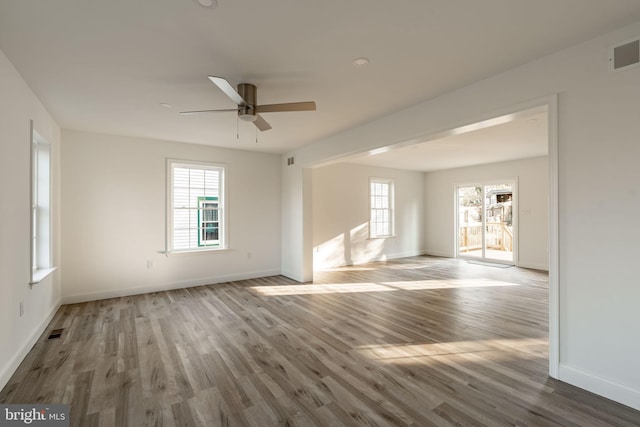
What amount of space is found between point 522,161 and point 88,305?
9326mm

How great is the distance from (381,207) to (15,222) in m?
7.51

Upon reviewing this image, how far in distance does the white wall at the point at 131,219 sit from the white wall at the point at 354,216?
5.85 feet

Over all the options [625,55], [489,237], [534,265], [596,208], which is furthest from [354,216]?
[625,55]

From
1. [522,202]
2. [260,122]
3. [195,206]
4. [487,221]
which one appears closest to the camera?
[260,122]

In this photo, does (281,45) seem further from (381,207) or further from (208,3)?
(381,207)

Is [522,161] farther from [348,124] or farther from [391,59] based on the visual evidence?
[391,59]

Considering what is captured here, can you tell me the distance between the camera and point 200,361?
2756 mm

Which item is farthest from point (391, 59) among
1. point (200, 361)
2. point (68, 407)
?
point (68, 407)

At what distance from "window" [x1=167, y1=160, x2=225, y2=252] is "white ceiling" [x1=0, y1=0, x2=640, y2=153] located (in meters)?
2.07

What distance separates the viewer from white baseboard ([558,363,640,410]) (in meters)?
2.05

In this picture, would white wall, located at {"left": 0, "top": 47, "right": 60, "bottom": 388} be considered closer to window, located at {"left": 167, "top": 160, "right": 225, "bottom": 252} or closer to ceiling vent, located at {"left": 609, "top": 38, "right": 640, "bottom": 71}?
window, located at {"left": 167, "top": 160, "right": 225, "bottom": 252}

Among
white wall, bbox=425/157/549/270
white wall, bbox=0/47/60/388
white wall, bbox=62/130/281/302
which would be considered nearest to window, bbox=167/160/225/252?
white wall, bbox=62/130/281/302

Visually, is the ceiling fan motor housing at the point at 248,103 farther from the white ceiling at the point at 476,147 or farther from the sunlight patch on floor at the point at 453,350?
the sunlight patch on floor at the point at 453,350

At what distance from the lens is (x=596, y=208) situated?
2225mm
